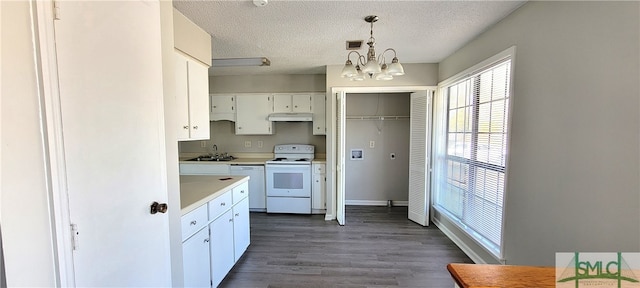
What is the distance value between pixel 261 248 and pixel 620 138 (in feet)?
9.78

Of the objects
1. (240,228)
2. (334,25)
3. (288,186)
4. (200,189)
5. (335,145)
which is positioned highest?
(334,25)

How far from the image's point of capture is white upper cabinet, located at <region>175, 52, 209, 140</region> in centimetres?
193

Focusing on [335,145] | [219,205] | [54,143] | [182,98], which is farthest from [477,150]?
[54,143]

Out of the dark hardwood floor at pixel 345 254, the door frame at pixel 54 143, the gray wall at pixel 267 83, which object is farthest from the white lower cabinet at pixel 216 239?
the gray wall at pixel 267 83

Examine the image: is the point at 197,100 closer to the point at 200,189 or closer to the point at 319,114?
the point at 200,189

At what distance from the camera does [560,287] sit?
84 cm

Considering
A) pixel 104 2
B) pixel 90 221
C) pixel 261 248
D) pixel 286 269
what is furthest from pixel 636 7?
pixel 261 248

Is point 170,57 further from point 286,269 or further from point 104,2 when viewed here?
point 286,269

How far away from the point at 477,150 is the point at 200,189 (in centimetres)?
267

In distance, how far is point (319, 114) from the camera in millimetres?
4195

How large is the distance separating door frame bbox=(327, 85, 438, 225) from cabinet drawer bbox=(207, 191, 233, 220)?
1.70 m

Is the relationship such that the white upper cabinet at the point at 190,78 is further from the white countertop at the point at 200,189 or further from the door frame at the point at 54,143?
the door frame at the point at 54,143

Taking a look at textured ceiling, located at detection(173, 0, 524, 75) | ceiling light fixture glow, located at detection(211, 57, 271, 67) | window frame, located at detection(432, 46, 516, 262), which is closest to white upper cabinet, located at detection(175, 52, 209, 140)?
textured ceiling, located at detection(173, 0, 524, 75)

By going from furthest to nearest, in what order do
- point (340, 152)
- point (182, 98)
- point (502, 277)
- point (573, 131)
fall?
point (340, 152) → point (182, 98) → point (573, 131) → point (502, 277)
